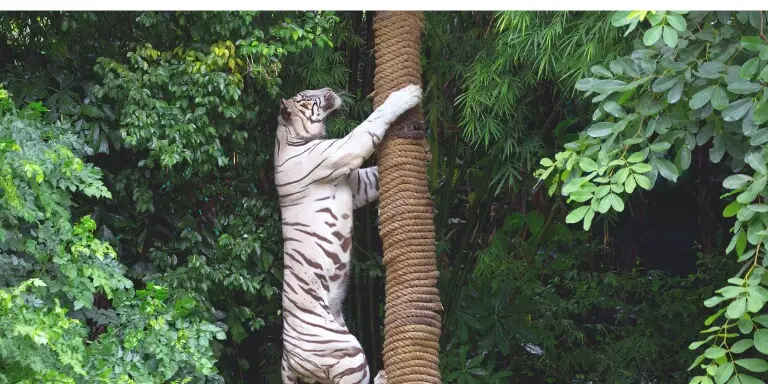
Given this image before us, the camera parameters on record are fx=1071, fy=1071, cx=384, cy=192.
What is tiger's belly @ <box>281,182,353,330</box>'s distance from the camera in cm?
345

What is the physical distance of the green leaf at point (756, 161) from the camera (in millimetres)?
2527

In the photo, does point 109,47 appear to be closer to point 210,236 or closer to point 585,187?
point 210,236

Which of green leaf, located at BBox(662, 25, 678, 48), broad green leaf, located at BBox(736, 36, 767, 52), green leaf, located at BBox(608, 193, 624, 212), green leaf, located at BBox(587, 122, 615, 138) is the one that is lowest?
green leaf, located at BBox(608, 193, 624, 212)

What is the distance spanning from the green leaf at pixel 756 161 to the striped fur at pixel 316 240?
1256 millimetres

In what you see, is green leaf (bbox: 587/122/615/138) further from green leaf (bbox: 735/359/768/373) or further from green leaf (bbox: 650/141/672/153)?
green leaf (bbox: 735/359/768/373)

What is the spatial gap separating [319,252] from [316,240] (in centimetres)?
4

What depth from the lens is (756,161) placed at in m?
2.55

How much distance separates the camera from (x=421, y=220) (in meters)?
3.26

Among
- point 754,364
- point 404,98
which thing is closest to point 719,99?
point 754,364

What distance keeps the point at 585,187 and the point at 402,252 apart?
2.35 ft

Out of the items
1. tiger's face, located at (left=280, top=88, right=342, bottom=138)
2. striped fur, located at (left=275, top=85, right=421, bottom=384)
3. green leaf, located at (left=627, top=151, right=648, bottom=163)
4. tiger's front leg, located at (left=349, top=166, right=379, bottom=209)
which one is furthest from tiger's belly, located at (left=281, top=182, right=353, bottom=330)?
green leaf, located at (left=627, top=151, right=648, bottom=163)

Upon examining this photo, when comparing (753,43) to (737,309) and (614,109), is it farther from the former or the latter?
(737,309)

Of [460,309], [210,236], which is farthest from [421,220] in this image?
[460,309]

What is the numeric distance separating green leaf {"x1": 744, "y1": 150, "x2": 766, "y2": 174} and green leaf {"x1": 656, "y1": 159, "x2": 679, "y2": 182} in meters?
0.18
